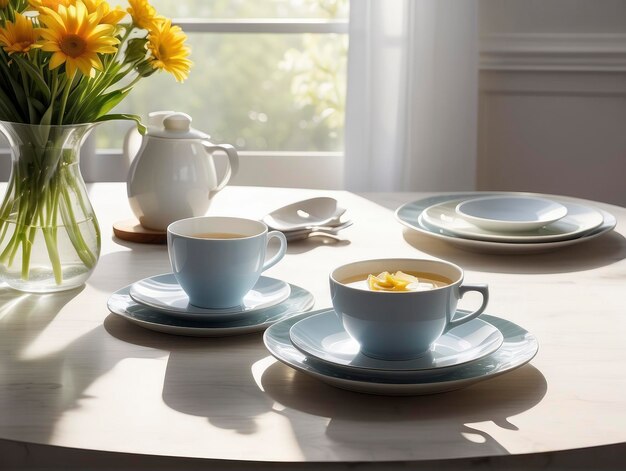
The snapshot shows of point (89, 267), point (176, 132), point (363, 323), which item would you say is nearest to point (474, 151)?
point (176, 132)

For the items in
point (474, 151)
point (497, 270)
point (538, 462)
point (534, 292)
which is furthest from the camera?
point (474, 151)

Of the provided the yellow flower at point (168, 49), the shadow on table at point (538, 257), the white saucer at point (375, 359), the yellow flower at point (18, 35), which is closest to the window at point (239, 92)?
the shadow on table at point (538, 257)

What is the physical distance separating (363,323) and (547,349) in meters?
0.22

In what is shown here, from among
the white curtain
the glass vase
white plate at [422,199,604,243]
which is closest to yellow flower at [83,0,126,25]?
the glass vase

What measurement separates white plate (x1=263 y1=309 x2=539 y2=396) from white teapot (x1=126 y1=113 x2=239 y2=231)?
0.53 m

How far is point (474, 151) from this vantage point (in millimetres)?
2496

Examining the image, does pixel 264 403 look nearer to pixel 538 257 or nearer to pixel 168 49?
pixel 168 49

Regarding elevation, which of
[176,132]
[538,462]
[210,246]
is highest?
[176,132]

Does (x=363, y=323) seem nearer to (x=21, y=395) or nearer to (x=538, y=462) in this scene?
(x=538, y=462)

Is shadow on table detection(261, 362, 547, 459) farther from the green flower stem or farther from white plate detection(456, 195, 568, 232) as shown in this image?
white plate detection(456, 195, 568, 232)

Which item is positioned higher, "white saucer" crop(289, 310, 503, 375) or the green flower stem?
the green flower stem

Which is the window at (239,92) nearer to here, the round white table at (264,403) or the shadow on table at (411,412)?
the round white table at (264,403)

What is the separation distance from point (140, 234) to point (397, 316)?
2.09ft

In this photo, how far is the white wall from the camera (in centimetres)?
249
